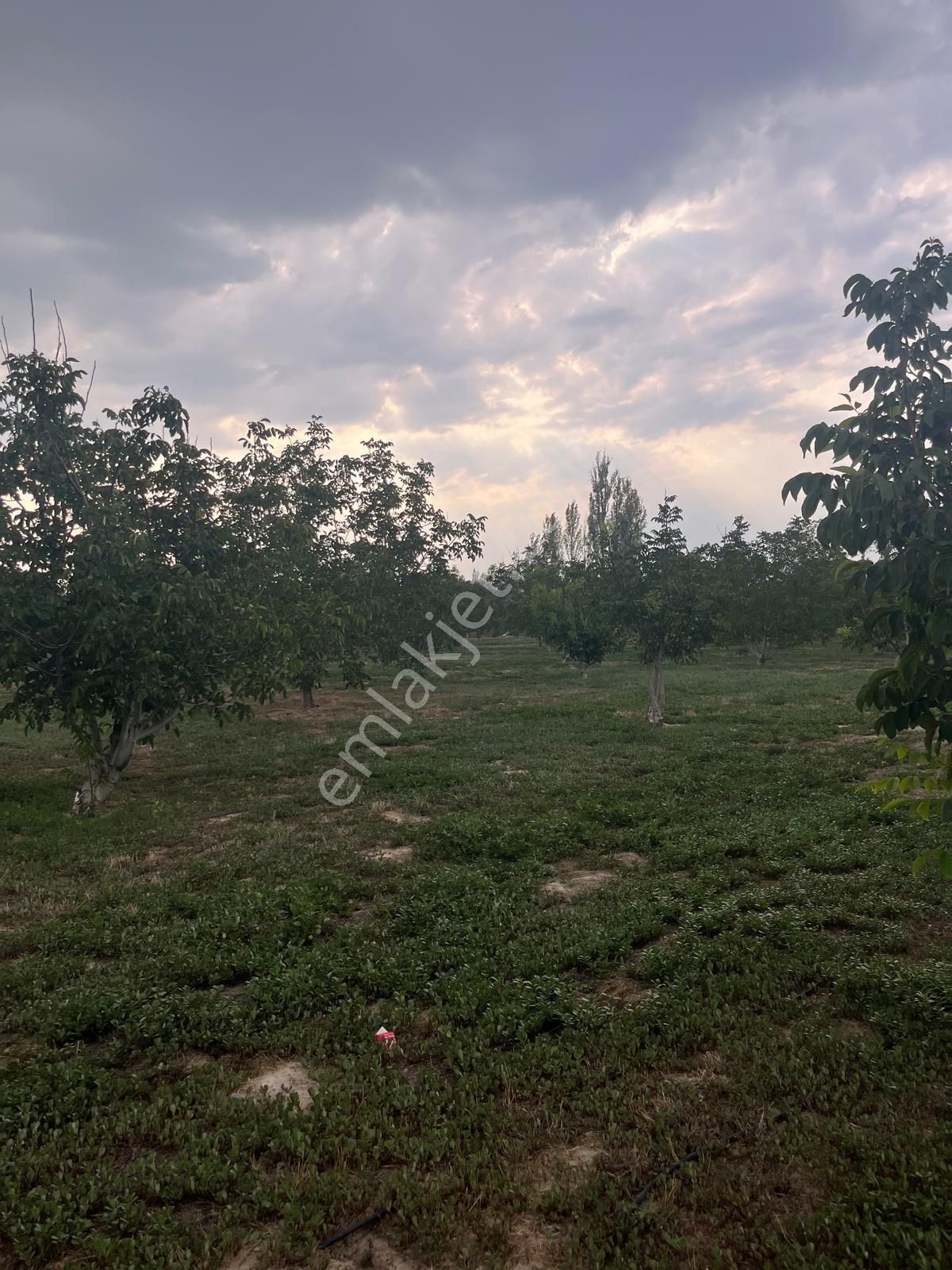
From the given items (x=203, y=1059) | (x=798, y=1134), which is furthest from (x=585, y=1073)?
(x=203, y=1059)

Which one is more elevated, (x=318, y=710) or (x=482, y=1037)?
(x=318, y=710)

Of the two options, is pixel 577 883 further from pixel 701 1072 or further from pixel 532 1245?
pixel 532 1245

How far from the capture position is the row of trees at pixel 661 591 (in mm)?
25109

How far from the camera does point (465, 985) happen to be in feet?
22.8

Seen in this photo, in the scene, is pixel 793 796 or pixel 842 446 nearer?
pixel 842 446

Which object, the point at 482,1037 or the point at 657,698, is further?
the point at 657,698

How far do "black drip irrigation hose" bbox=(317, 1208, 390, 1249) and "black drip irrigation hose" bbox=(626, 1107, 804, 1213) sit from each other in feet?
4.90

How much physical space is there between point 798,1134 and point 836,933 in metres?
3.67

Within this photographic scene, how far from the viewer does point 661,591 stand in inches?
984

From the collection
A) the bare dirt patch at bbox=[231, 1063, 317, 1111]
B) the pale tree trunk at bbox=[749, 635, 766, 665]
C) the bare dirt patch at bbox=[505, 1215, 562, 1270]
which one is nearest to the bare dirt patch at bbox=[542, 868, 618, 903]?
the bare dirt patch at bbox=[231, 1063, 317, 1111]

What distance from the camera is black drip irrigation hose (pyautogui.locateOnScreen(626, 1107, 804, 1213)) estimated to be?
14.0 feet

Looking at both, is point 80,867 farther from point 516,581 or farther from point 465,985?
point 516,581

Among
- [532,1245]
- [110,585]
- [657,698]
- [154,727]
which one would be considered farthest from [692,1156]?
[657,698]

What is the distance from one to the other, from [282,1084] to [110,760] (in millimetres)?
12018
